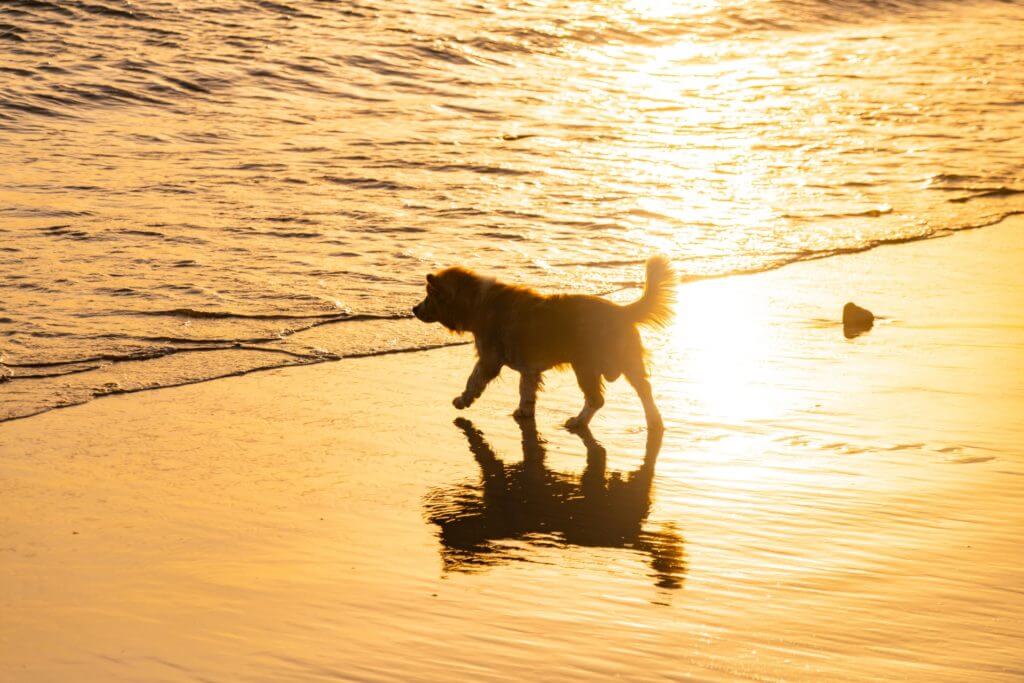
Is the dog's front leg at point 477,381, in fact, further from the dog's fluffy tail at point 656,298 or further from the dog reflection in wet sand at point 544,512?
the dog's fluffy tail at point 656,298

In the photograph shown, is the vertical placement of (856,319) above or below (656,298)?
below

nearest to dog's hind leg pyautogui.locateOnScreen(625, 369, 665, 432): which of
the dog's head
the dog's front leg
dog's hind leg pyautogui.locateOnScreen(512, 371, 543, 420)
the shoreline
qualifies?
dog's hind leg pyautogui.locateOnScreen(512, 371, 543, 420)

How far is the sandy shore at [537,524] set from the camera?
4.31 m

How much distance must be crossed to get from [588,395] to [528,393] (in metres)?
0.38

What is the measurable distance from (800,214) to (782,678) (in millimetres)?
9661

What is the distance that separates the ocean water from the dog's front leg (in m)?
1.41

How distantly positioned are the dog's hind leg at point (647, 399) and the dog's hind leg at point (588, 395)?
0.19 metres

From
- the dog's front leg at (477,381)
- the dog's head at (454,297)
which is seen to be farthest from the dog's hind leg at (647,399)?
the dog's head at (454,297)

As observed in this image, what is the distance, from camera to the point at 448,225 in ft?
41.0

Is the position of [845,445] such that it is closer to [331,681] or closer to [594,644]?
[594,644]

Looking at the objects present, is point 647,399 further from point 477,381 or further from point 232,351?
point 232,351

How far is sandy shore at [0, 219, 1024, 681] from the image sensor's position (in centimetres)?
431

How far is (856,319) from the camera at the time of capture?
8.91 metres

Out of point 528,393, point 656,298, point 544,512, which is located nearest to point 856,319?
point 656,298
